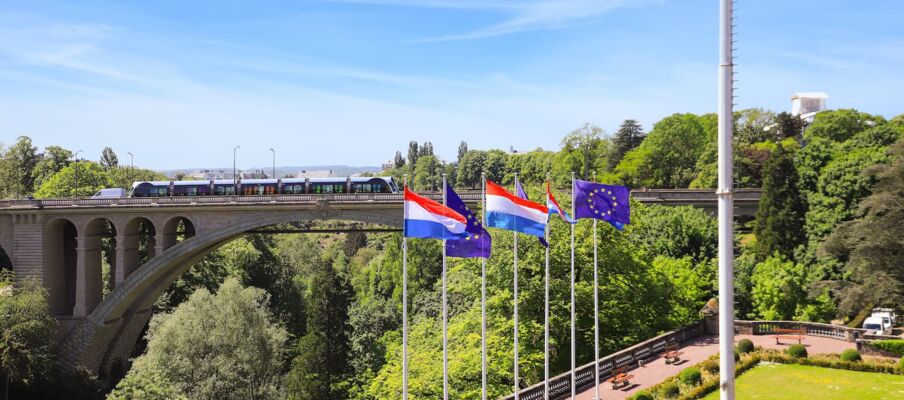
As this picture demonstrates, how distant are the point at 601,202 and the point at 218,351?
3164 cm

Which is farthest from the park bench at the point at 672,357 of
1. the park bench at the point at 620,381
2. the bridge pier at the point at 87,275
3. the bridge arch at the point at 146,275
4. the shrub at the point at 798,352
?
the bridge pier at the point at 87,275

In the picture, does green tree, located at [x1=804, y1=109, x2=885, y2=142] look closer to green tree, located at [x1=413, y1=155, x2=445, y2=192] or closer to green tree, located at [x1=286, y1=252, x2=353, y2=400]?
green tree, located at [x1=286, y1=252, x2=353, y2=400]

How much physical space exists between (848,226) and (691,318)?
9.84 meters

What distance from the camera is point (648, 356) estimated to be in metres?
34.8

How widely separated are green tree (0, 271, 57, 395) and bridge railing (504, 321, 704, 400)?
3339cm

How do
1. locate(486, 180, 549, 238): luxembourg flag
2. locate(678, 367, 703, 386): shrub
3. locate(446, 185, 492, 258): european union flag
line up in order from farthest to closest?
locate(678, 367, 703, 386): shrub
locate(486, 180, 549, 238): luxembourg flag
locate(446, 185, 492, 258): european union flag

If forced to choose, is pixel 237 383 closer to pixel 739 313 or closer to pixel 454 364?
pixel 454 364

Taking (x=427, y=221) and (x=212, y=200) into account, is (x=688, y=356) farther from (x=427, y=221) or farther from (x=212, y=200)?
(x=212, y=200)

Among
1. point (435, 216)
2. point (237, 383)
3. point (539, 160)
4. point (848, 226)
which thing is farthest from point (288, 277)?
point (435, 216)

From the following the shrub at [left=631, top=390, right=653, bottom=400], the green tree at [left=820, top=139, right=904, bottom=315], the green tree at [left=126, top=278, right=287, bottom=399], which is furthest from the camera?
the green tree at [left=126, top=278, right=287, bottom=399]

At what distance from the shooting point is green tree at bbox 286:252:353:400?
49312 millimetres

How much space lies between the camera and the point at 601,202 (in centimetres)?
2356

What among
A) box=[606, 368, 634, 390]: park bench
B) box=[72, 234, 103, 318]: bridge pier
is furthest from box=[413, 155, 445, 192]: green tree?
box=[606, 368, 634, 390]: park bench

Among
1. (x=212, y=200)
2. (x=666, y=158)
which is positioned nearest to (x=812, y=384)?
(x=212, y=200)
